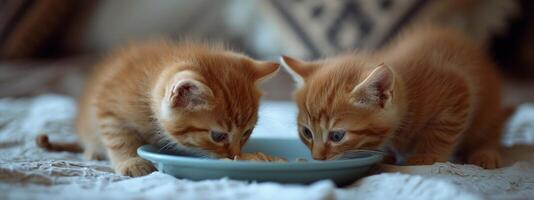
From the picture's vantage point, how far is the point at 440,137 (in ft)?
5.41

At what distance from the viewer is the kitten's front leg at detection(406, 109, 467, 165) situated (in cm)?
163

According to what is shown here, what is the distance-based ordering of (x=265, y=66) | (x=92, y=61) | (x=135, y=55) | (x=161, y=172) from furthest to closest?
(x=92, y=61) → (x=135, y=55) → (x=265, y=66) → (x=161, y=172)

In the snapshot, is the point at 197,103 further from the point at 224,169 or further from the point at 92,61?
the point at 92,61

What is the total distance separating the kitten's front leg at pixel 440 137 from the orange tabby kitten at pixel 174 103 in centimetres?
42

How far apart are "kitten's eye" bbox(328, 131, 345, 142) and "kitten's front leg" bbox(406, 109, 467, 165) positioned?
18 cm

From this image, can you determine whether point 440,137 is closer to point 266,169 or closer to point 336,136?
point 336,136

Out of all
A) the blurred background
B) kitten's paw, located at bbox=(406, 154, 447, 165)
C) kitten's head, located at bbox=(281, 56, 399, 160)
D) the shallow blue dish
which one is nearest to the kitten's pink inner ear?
the shallow blue dish

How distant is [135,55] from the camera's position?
5.82 ft

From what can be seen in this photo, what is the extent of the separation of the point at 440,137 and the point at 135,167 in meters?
0.75

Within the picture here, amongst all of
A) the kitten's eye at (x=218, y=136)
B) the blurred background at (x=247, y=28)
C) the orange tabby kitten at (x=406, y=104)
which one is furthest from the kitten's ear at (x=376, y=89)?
the blurred background at (x=247, y=28)

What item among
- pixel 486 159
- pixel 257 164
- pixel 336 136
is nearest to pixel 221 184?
pixel 257 164

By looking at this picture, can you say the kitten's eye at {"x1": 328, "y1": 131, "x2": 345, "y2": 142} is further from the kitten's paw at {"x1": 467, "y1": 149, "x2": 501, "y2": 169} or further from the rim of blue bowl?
the kitten's paw at {"x1": 467, "y1": 149, "x2": 501, "y2": 169}

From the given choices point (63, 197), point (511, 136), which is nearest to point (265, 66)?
point (63, 197)

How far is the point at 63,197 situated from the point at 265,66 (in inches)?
27.9
